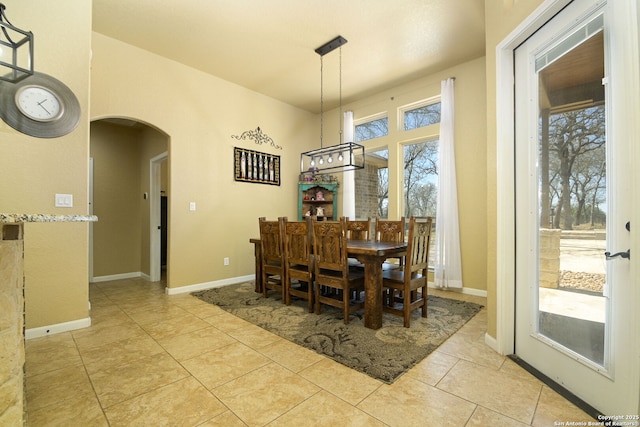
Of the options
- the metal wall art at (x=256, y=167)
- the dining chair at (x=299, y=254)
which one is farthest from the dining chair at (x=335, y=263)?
the metal wall art at (x=256, y=167)

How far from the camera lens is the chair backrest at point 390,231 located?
126 inches

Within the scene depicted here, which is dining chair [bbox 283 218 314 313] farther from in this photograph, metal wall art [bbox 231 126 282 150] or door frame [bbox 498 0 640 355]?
metal wall art [bbox 231 126 282 150]

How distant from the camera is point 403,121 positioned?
14.8ft

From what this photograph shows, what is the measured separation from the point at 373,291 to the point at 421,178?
253cm

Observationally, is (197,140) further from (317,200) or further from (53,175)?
(317,200)

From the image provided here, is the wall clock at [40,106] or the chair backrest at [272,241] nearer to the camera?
the wall clock at [40,106]

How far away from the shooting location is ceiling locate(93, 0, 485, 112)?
2742 millimetres

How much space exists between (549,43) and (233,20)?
2801 mm

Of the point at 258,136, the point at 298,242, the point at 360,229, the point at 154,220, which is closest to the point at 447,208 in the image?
the point at 360,229

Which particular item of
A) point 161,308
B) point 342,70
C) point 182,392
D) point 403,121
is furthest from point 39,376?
point 403,121

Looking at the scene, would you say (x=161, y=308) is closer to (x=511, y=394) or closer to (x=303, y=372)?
(x=303, y=372)

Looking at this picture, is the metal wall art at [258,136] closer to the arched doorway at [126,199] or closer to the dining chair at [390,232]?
the arched doorway at [126,199]

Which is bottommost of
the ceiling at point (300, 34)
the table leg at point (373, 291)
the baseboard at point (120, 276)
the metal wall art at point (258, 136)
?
the baseboard at point (120, 276)

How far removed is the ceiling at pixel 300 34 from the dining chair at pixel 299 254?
2.13 metres
